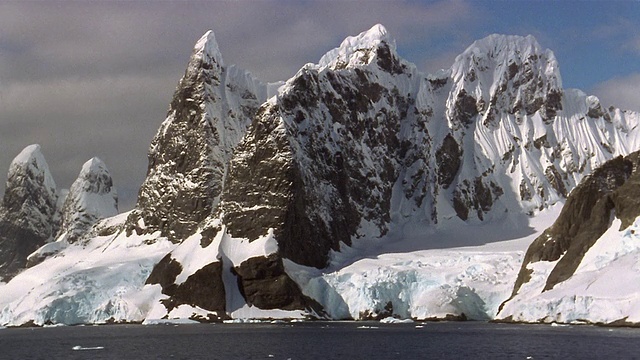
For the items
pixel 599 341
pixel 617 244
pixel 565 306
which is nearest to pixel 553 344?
pixel 599 341

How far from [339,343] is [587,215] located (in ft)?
235

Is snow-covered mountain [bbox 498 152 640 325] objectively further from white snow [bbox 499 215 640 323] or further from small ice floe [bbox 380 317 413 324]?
small ice floe [bbox 380 317 413 324]

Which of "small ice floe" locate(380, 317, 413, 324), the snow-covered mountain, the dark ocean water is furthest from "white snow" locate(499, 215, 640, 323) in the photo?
"small ice floe" locate(380, 317, 413, 324)

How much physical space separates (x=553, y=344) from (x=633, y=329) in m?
25.6

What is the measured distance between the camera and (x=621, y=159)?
193 m

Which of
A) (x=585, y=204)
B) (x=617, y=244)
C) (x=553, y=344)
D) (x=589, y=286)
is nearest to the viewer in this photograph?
(x=553, y=344)

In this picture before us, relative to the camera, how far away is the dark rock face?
171 m

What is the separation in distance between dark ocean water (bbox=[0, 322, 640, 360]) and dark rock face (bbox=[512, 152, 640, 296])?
2009 centimetres

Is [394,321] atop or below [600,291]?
below

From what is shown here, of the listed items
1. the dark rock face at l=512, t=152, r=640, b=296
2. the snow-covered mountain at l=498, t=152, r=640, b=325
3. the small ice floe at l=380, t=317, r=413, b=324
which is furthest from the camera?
the small ice floe at l=380, t=317, r=413, b=324

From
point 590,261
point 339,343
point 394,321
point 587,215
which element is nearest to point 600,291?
point 590,261

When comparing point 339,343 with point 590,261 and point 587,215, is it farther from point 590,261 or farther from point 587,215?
point 587,215

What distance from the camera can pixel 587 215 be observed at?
610 feet

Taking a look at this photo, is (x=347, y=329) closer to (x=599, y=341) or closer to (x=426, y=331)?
(x=426, y=331)
